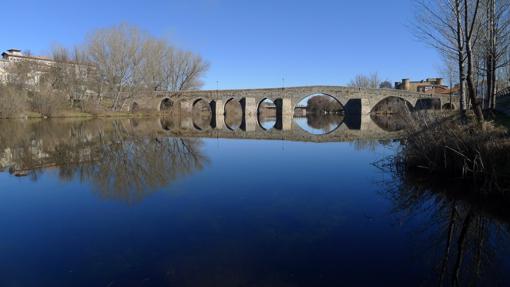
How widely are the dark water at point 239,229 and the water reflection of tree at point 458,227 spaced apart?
0.06ft

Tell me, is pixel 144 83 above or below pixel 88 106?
above

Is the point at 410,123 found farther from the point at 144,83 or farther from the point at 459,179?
the point at 144,83

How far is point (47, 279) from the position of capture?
3305 mm

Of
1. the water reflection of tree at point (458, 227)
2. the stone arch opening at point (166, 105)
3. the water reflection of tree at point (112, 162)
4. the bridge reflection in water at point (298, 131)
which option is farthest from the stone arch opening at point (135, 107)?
the water reflection of tree at point (458, 227)

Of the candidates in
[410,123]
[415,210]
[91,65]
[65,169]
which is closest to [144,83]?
[91,65]

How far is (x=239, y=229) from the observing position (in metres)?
4.62

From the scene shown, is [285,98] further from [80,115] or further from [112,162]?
[112,162]

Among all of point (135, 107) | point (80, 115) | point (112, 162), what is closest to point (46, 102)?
point (80, 115)

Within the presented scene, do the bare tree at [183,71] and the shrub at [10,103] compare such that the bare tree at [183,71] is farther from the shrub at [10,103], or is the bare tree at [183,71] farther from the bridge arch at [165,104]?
the shrub at [10,103]

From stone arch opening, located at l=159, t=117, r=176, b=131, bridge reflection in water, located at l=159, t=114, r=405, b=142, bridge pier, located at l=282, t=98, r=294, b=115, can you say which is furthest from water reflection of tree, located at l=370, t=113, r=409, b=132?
bridge pier, located at l=282, t=98, r=294, b=115

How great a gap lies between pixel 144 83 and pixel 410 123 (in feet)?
128

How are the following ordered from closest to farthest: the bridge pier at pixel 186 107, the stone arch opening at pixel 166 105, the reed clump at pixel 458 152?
the reed clump at pixel 458 152
the bridge pier at pixel 186 107
the stone arch opening at pixel 166 105

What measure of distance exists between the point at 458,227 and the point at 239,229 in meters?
3.06

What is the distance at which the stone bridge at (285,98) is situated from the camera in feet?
144
